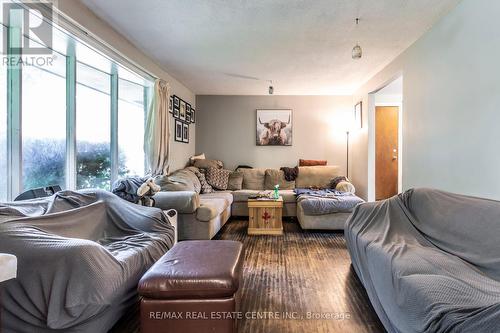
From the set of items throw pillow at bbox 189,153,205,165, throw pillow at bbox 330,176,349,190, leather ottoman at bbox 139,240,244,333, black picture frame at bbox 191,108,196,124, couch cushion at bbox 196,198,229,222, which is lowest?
leather ottoman at bbox 139,240,244,333

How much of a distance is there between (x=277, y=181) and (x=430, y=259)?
371 cm

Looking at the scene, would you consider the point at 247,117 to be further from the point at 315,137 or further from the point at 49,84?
the point at 49,84

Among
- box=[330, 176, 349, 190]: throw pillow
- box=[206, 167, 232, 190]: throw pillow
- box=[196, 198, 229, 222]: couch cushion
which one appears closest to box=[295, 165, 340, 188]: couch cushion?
box=[330, 176, 349, 190]: throw pillow

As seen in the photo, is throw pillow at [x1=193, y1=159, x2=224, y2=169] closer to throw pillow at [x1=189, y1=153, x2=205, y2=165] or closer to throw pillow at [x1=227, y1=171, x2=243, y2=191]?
throw pillow at [x1=189, y1=153, x2=205, y2=165]

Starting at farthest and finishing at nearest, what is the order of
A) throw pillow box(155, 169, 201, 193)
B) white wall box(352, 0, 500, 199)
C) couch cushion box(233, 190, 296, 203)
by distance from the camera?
couch cushion box(233, 190, 296, 203)
throw pillow box(155, 169, 201, 193)
white wall box(352, 0, 500, 199)

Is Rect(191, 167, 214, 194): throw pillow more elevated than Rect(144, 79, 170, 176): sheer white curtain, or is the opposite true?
Rect(144, 79, 170, 176): sheer white curtain

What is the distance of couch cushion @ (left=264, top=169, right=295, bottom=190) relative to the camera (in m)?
5.33

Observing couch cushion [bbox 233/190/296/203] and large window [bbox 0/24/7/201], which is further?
couch cushion [bbox 233/190/296/203]

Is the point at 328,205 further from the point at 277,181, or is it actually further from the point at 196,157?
the point at 196,157

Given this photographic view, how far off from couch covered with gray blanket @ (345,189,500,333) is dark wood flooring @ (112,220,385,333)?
182 millimetres

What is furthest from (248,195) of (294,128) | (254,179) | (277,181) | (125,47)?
(125,47)

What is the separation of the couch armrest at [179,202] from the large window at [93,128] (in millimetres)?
648

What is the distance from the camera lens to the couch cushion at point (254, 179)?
539 centimetres

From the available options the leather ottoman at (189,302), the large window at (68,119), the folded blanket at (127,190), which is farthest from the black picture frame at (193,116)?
the leather ottoman at (189,302)
